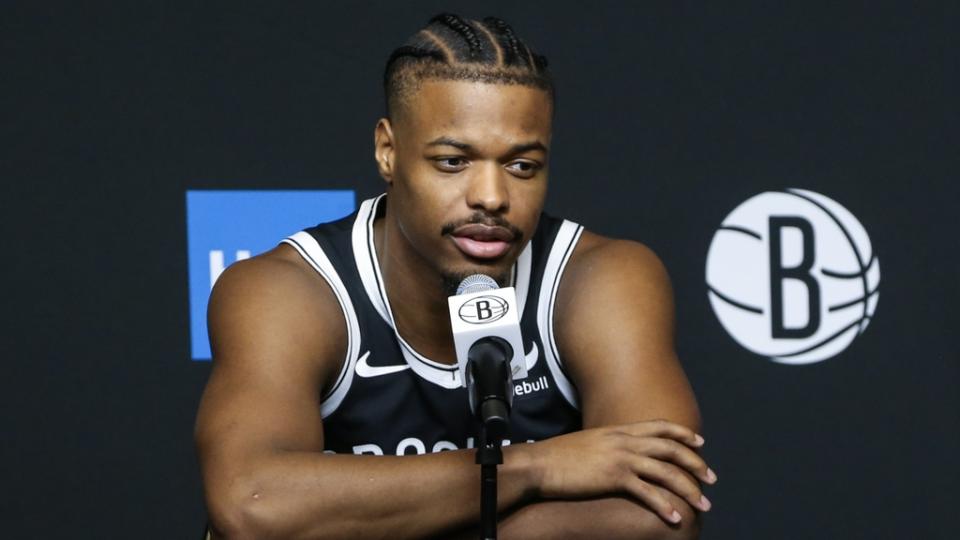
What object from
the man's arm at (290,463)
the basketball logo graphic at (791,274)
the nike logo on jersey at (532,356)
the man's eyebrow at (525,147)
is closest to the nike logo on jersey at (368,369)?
the man's arm at (290,463)

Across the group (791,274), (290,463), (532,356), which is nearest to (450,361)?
(532,356)

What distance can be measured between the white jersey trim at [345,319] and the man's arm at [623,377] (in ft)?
1.04

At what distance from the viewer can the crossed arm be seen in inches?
67.1

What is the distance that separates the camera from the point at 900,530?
9.12ft

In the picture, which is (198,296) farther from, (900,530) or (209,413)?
(900,530)

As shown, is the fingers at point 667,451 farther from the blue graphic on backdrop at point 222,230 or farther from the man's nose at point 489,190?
the blue graphic on backdrop at point 222,230

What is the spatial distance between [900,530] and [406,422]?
126 centimetres

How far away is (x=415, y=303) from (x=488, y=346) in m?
0.65

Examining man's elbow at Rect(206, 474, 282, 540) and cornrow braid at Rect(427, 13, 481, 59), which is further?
cornrow braid at Rect(427, 13, 481, 59)

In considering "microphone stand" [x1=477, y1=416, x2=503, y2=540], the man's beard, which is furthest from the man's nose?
"microphone stand" [x1=477, y1=416, x2=503, y2=540]

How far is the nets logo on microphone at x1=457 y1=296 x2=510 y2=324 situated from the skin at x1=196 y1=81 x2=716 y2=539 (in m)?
0.28

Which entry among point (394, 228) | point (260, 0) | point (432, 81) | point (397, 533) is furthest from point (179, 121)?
point (397, 533)

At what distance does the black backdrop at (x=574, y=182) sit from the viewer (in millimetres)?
2689

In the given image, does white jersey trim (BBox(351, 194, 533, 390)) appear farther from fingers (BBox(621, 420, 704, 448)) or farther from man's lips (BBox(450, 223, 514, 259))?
fingers (BBox(621, 420, 704, 448))
